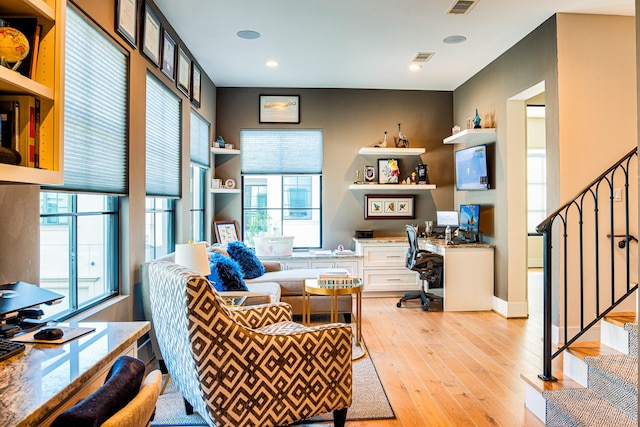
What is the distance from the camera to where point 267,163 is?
20.1ft

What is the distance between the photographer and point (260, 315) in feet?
8.85

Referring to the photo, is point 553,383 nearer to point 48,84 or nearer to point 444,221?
point 48,84

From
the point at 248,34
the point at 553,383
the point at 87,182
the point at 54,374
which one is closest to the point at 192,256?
the point at 87,182

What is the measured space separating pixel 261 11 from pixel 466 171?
3.34 meters

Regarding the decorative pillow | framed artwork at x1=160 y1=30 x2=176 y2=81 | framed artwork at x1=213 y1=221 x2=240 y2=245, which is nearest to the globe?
the decorative pillow

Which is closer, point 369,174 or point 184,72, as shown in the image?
point 184,72

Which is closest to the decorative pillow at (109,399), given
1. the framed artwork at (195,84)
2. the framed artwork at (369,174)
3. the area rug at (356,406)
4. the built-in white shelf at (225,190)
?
the area rug at (356,406)

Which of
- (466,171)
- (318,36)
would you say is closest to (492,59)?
(466,171)

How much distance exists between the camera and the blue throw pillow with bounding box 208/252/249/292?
358 cm

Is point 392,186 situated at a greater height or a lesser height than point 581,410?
greater

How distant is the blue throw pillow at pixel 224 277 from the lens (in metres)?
3.58

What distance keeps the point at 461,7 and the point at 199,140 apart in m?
3.22

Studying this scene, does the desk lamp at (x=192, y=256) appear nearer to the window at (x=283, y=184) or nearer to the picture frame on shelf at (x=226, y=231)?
the picture frame on shelf at (x=226, y=231)

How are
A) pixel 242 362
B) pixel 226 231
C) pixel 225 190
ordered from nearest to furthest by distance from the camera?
pixel 242 362, pixel 225 190, pixel 226 231
